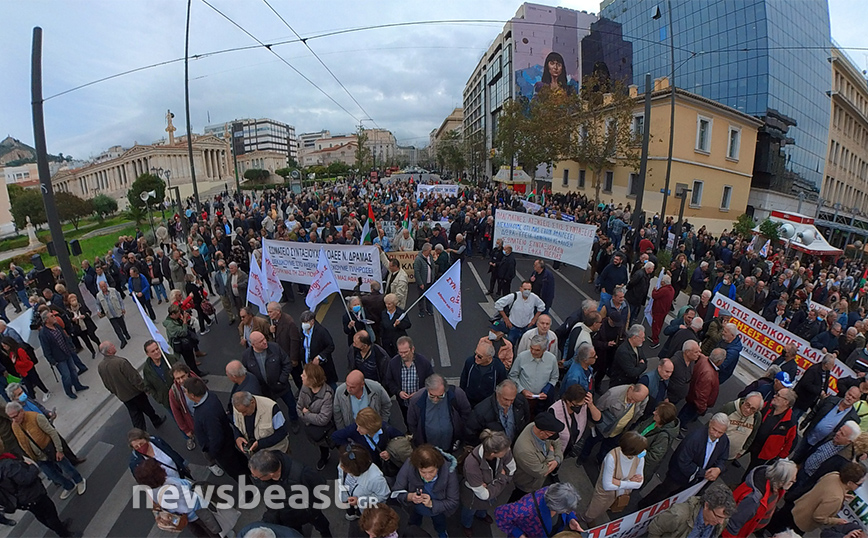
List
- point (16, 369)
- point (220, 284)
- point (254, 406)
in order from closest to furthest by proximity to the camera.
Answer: point (254, 406) < point (16, 369) < point (220, 284)

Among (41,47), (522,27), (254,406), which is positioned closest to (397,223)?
(41,47)

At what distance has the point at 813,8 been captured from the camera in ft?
137

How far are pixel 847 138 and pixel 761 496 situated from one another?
211 feet

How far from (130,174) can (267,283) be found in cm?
9453

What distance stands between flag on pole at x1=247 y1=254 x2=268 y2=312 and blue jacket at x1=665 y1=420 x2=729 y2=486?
6.64m

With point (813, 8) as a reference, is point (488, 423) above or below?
below

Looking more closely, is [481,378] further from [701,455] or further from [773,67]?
[773,67]

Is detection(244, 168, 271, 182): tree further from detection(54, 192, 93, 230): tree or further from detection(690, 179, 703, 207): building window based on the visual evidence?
detection(690, 179, 703, 207): building window

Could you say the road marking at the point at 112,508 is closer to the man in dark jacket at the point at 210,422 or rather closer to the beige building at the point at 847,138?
the man in dark jacket at the point at 210,422

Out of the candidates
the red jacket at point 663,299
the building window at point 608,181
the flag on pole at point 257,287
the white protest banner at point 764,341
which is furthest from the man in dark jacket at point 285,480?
the building window at point 608,181

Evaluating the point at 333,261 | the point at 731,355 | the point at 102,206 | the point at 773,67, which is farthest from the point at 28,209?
the point at 773,67

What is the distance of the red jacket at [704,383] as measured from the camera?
488 centimetres

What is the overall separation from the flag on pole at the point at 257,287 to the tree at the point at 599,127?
20.9m

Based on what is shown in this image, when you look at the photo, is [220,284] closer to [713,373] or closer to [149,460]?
[149,460]
